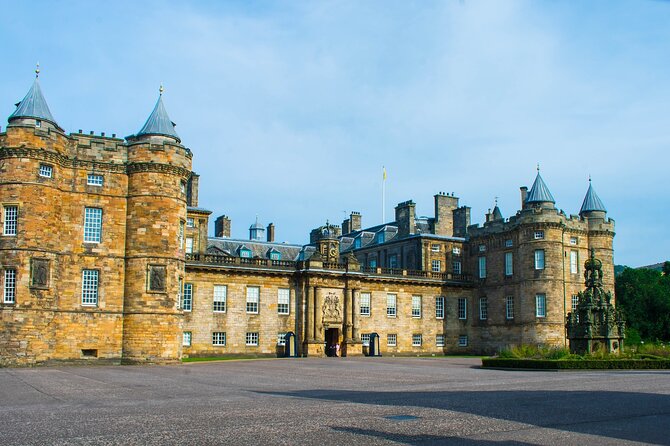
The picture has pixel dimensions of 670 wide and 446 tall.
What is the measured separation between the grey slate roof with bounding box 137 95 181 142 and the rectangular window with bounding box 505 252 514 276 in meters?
30.6

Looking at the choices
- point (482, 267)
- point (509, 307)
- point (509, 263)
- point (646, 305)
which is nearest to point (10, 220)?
point (509, 263)

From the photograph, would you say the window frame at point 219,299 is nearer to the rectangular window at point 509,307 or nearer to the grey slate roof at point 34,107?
the grey slate roof at point 34,107

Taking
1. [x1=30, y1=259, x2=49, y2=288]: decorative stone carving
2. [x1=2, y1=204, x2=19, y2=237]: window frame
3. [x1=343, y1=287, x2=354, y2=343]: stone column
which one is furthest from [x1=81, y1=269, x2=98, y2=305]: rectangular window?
[x1=343, y1=287, x2=354, y2=343]: stone column

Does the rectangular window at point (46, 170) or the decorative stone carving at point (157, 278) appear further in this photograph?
the decorative stone carving at point (157, 278)

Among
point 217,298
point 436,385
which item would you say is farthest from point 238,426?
point 217,298

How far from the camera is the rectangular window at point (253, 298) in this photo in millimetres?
53469

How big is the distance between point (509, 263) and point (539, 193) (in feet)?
21.5

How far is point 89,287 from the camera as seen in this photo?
4044 cm

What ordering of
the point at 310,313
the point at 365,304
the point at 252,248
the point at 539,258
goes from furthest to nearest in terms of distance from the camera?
the point at 252,248
the point at 365,304
the point at 539,258
the point at 310,313

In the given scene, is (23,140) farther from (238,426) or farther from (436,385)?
(238,426)

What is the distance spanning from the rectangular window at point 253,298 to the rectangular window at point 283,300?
1781 mm

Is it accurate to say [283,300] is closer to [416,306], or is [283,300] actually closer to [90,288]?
[416,306]

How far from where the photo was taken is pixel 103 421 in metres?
13.8

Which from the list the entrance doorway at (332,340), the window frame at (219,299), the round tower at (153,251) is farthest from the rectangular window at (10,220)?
the entrance doorway at (332,340)
